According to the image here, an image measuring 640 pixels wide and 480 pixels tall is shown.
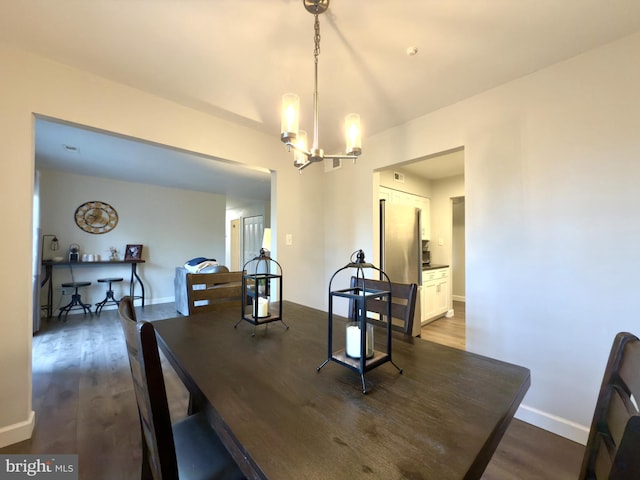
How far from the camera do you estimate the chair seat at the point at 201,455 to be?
852 millimetres

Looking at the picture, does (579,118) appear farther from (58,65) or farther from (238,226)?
(238,226)

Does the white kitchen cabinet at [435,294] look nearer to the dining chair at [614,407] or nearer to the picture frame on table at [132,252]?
the dining chair at [614,407]

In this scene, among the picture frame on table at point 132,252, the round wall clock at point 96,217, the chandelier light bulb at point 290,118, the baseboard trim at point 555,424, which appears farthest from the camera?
the picture frame on table at point 132,252

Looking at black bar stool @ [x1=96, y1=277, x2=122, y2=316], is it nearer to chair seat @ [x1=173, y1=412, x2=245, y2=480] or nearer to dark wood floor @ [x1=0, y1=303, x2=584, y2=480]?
dark wood floor @ [x1=0, y1=303, x2=584, y2=480]

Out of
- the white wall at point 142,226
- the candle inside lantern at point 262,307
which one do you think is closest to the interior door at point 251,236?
the white wall at point 142,226

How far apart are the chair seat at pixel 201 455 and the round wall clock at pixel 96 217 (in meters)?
5.45

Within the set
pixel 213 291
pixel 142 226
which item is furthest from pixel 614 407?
pixel 142 226

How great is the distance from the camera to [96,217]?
16.4ft

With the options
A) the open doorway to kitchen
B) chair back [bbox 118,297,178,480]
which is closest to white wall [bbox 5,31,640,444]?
the open doorway to kitchen

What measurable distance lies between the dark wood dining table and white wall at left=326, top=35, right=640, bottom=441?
114 cm

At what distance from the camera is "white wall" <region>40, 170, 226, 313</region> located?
4.69 m

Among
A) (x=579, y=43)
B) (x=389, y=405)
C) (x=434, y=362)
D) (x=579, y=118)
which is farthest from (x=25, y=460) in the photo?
(x=579, y=43)

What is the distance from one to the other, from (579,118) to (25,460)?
377 cm

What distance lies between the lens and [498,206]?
1989 mm
